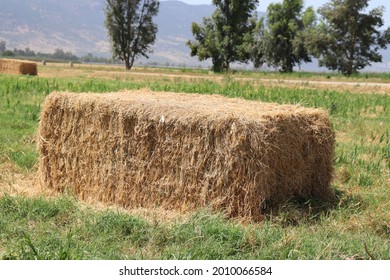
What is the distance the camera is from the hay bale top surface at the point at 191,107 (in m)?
6.27

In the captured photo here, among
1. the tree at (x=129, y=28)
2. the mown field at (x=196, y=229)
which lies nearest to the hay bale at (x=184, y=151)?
the mown field at (x=196, y=229)

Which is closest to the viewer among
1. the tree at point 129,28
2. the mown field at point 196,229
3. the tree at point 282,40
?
the mown field at point 196,229

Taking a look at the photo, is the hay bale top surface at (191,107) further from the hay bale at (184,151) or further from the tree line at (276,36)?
the tree line at (276,36)

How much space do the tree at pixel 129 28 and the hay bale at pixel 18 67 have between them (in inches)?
1618

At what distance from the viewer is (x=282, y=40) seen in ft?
227

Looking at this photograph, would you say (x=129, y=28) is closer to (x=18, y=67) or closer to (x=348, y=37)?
(x=348, y=37)

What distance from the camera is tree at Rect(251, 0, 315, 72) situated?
2710 inches

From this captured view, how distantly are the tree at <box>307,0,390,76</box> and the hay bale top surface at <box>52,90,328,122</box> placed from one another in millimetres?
54777

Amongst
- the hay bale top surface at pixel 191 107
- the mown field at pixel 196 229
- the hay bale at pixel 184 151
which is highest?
the hay bale top surface at pixel 191 107

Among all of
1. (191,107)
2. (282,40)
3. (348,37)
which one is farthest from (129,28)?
(191,107)

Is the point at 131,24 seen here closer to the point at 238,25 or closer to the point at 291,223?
the point at 238,25

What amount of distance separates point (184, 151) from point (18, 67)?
101ft

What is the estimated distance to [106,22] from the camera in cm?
7844

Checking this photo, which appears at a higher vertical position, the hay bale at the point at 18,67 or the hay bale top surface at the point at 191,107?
the hay bale top surface at the point at 191,107
